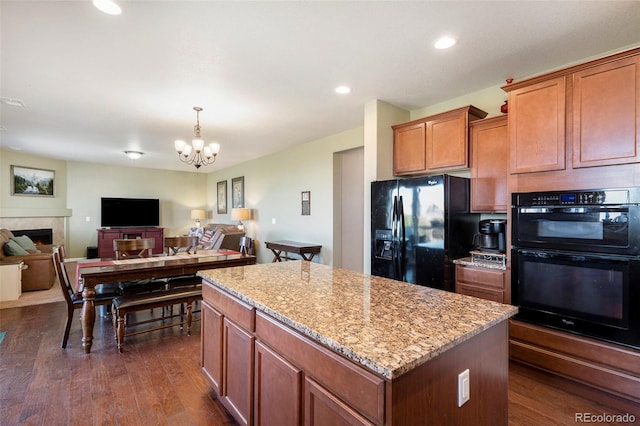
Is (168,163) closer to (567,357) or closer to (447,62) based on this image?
(447,62)

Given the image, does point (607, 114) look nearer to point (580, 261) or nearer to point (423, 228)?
point (580, 261)

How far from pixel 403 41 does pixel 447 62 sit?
0.58 metres

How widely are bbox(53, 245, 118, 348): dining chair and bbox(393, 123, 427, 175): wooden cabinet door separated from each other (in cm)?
338

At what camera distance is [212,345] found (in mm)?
2010

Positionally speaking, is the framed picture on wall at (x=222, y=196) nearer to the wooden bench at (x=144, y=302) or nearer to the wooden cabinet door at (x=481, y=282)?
the wooden bench at (x=144, y=302)

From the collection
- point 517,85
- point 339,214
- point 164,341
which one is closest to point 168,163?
point 339,214

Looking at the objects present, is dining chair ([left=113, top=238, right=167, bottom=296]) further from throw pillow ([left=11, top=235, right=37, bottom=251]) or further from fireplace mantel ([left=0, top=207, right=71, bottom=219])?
fireplace mantel ([left=0, top=207, right=71, bottom=219])

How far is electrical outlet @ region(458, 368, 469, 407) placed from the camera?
3.59 ft

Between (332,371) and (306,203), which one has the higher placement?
(306,203)

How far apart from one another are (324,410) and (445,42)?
8.36ft

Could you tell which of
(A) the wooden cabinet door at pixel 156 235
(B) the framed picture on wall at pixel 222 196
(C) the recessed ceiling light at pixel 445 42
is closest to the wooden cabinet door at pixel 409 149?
(C) the recessed ceiling light at pixel 445 42

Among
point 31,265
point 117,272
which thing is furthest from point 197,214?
point 117,272

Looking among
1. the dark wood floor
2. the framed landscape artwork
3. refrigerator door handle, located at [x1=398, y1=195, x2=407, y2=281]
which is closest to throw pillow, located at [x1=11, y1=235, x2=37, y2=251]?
the framed landscape artwork

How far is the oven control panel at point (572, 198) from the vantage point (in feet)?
6.59
